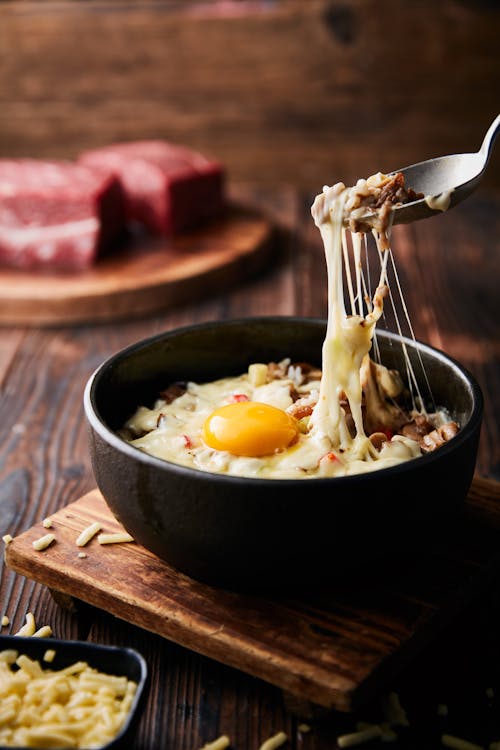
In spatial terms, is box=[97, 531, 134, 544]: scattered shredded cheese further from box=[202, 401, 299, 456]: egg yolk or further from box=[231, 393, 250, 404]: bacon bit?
box=[231, 393, 250, 404]: bacon bit

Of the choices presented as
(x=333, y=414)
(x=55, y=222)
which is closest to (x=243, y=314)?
(x=55, y=222)

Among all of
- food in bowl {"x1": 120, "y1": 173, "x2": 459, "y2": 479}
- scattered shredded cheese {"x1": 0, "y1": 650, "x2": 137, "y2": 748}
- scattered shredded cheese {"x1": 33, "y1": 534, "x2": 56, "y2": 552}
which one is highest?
food in bowl {"x1": 120, "y1": 173, "x2": 459, "y2": 479}

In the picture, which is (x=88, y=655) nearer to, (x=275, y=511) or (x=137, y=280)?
(x=275, y=511)

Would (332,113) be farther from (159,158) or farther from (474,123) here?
(159,158)

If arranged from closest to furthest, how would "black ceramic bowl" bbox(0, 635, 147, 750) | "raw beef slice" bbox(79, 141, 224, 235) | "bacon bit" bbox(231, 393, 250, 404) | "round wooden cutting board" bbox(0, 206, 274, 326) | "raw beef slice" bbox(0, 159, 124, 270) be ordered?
"black ceramic bowl" bbox(0, 635, 147, 750) < "bacon bit" bbox(231, 393, 250, 404) < "round wooden cutting board" bbox(0, 206, 274, 326) < "raw beef slice" bbox(0, 159, 124, 270) < "raw beef slice" bbox(79, 141, 224, 235)

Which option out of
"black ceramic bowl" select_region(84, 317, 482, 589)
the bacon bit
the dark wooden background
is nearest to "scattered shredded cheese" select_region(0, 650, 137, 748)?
"black ceramic bowl" select_region(84, 317, 482, 589)

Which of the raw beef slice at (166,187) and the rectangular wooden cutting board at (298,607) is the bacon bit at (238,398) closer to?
the rectangular wooden cutting board at (298,607)
